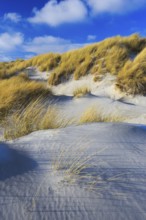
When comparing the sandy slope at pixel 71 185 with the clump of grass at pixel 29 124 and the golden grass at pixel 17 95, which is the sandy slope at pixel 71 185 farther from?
the golden grass at pixel 17 95

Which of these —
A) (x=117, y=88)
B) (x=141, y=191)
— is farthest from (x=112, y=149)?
(x=117, y=88)

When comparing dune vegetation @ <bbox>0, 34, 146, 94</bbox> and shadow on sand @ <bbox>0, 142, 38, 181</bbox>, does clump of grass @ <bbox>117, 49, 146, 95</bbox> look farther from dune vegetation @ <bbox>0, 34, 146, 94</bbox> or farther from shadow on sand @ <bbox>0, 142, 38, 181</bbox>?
shadow on sand @ <bbox>0, 142, 38, 181</bbox>

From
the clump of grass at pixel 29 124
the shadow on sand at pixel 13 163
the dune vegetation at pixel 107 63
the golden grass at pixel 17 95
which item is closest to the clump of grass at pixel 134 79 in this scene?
the dune vegetation at pixel 107 63

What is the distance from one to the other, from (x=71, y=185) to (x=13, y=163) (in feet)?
1.88

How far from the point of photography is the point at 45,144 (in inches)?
106

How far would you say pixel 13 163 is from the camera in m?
2.31

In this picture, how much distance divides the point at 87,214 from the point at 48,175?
50cm

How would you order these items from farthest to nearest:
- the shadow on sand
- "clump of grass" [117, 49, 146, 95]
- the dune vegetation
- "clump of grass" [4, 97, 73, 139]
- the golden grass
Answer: the dune vegetation, "clump of grass" [117, 49, 146, 95], the golden grass, "clump of grass" [4, 97, 73, 139], the shadow on sand

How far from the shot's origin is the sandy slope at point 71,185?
1.73 meters

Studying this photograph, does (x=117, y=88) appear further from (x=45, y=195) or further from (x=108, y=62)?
(x=45, y=195)

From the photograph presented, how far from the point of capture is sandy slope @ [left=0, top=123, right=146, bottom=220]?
173 cm

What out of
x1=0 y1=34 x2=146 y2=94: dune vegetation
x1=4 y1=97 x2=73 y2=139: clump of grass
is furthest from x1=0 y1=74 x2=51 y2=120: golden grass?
x1=0 y1=34 x2=146 y2=94: dune vegetation

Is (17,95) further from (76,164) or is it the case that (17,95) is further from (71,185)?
(71,185)

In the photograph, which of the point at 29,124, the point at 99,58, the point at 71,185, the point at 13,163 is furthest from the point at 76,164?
the point at 99,58
